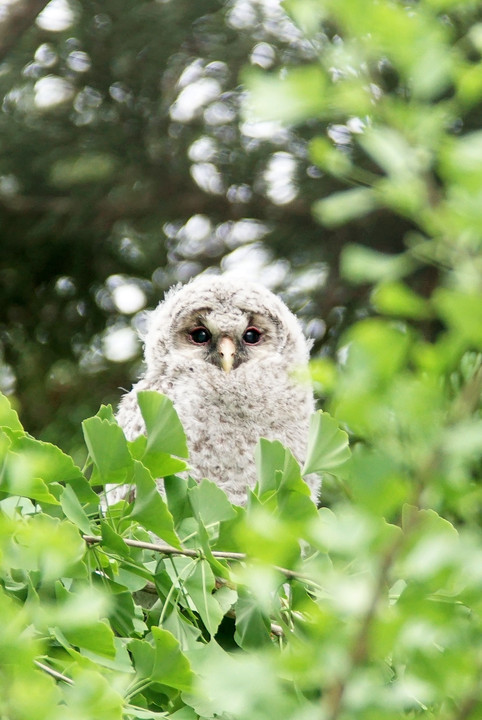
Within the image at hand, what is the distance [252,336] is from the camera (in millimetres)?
3254

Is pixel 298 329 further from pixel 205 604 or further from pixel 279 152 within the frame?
pixel 205 604

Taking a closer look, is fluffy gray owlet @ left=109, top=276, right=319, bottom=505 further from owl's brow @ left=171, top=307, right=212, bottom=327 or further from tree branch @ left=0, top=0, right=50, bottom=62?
tree branch @ left=0, top=0, right=50, bottom=62

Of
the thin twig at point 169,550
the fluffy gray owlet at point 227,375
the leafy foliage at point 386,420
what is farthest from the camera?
the fluffy gray owlet at point 227,375

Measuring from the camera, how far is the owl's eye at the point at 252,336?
3.23 m

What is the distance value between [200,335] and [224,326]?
0.10 meters

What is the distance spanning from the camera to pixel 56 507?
1.12m

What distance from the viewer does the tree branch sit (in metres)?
3.19

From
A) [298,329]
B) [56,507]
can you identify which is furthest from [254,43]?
[56,507]

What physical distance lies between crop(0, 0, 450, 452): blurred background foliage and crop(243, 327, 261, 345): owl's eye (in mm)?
302

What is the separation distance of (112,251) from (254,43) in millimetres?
952

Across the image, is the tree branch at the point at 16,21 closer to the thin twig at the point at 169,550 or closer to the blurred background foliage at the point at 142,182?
the blurred background foliage at the point at 142,182

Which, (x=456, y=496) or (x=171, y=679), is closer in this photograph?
(x=456, y=496)

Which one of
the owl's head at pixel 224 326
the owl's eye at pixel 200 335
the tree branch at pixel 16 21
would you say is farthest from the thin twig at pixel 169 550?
the tree branch at pixel 16 21

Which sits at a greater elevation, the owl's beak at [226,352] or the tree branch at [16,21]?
the tree branch at [16,21]
